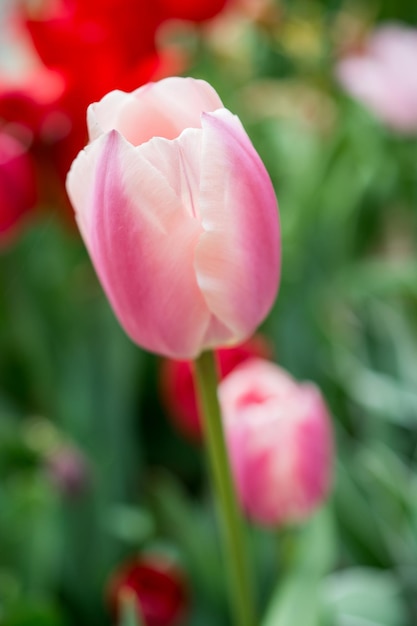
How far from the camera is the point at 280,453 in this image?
285 mm

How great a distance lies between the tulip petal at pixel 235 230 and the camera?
18 centimetres

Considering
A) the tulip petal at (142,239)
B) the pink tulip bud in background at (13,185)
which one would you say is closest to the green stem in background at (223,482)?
the tulip petal at (142,239)

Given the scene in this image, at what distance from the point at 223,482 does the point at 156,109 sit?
0.10 metres

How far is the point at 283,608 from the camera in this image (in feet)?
0.96

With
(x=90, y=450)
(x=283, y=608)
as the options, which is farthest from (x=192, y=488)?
(x=283, y=608)

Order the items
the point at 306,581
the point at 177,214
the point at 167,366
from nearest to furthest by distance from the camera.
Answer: the point at 177,214 < the point at 306,581 < the point at 167,366

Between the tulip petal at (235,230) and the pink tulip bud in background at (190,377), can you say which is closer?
the tulip petal at (235,230)

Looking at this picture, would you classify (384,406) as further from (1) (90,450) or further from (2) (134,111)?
(2) (134,111)

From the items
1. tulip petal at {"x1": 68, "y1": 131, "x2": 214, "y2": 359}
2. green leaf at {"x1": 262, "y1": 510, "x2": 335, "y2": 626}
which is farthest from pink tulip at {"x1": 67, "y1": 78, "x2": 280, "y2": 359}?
green leaf at {"x1": 262, "y1": 510, "x2": 335, "y2": 626}

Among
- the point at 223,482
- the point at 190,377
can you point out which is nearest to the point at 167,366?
the point at 190,377

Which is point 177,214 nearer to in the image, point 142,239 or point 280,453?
point 142,239

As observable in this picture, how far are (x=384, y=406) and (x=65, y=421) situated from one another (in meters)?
0.16

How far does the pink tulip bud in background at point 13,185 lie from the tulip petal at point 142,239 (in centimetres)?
17

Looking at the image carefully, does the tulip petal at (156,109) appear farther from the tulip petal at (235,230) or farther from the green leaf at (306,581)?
the green leaf at (306,581)
